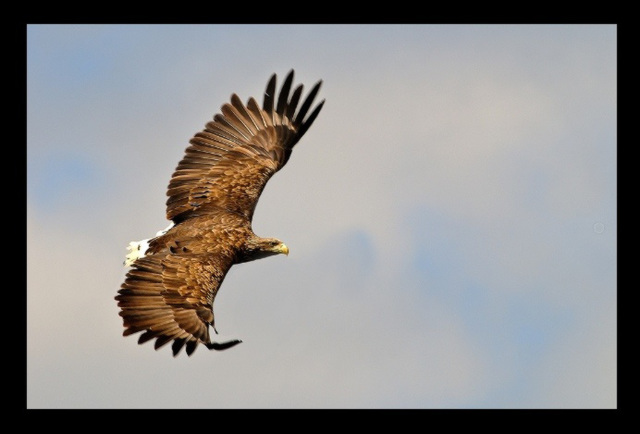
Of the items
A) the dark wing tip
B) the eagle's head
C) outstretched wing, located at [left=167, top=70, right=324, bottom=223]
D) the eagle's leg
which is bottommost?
the eagle's leg

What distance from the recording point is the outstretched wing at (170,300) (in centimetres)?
1574

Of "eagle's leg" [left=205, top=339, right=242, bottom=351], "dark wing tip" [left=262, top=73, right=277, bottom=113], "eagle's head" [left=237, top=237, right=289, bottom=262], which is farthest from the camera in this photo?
"dark wing tip" [left=262, top=73, right=277, bottom=113]

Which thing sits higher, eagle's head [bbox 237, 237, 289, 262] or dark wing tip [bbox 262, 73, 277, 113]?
dark wing tip [bbox 262, 73, 277, 113]

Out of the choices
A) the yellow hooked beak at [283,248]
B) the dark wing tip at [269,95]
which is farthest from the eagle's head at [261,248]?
the dark wing tip at [269,95]

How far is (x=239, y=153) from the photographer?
19.3 metres

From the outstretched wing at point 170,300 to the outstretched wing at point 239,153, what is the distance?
74.7 inches

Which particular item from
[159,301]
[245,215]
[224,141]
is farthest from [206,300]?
[224,141]

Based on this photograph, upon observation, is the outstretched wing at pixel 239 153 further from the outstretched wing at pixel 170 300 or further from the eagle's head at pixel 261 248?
the outstretched wing at pixel 170 300

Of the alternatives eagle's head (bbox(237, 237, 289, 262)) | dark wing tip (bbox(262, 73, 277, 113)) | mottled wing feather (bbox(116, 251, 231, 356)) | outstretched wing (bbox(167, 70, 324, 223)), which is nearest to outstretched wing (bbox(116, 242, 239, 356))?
mottled wing feather (bbox(116, 251, 231, 356))

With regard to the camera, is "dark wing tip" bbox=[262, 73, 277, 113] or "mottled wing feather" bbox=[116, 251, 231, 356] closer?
"mottled wing feather" bbox=[116, 251, 231, 356]

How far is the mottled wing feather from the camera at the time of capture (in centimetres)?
1574

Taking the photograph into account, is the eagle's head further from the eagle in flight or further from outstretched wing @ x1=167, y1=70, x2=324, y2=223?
outstretched wing @ x1=167, y1=70, x2=324, y2=223

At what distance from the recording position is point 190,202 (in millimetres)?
18422

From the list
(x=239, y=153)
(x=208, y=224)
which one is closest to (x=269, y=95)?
(x=239, y=153)
